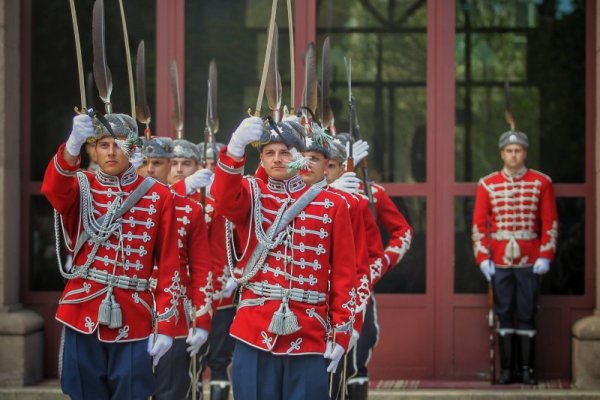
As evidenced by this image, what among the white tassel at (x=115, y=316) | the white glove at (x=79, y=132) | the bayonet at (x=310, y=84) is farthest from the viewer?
the bayonet at (x=310, y=84)

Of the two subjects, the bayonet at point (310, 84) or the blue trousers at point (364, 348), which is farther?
the blue trousers at point (364, 348)

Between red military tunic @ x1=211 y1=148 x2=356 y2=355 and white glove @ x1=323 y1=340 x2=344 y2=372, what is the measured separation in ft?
0.10

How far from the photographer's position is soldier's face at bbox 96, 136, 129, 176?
6.61m

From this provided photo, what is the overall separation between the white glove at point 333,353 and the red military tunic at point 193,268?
1250mm

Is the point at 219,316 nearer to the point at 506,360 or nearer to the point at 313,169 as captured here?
the point at 313,169

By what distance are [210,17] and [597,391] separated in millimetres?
4597

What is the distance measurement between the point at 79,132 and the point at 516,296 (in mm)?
5497

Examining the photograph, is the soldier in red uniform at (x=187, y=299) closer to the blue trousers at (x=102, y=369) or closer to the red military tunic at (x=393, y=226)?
the blue trousers at (x=102, y=369)

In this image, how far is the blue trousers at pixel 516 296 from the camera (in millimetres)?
10602

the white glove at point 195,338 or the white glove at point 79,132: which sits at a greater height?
the white glove at point 79,132

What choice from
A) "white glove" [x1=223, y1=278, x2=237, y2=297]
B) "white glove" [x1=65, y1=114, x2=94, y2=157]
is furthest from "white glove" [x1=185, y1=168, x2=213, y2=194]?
"white glove" [x1=65, y1=114, x2=94, y2=157]

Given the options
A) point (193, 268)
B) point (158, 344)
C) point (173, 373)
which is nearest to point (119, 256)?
point (158, 344)

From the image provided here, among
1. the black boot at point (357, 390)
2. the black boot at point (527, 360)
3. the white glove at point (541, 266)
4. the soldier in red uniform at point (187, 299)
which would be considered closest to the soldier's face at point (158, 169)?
the soldier in red uniform at point (187, 299)

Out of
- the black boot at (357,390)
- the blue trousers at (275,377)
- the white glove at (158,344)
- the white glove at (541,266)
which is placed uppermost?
the white glove at (541,266)
